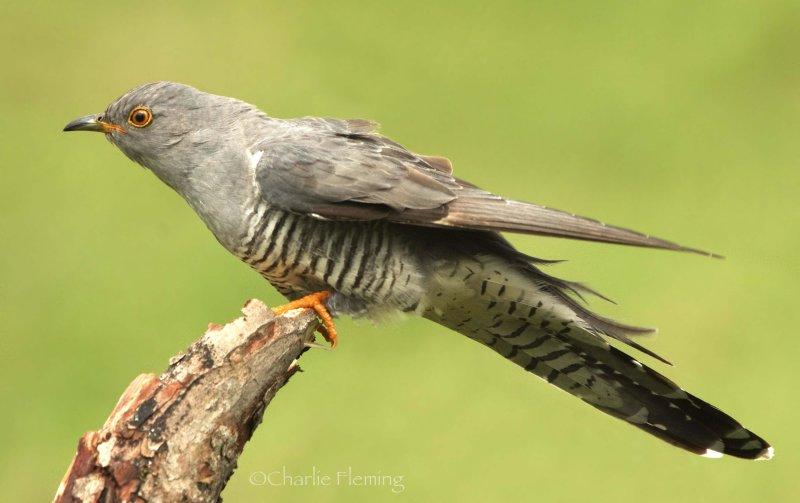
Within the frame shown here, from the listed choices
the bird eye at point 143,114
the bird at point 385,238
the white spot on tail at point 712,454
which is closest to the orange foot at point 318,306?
the bird at point 385,238

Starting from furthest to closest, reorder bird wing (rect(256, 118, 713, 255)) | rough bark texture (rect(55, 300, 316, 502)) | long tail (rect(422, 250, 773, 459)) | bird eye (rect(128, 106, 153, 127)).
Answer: bird eye (rect(128, 106, 153, 127))
long tail (rect(422, 250, 773, 459))
bird wing (rect(256, 118, 713, 255))
rough bark texture (rect(55, 300, 316, 502))

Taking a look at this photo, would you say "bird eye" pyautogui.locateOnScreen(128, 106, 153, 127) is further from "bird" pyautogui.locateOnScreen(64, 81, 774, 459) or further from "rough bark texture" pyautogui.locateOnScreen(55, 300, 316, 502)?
"rough bark texture" pyautogui.locateOnScreen(55, 300, 316, 502)

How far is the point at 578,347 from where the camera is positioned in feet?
13.0

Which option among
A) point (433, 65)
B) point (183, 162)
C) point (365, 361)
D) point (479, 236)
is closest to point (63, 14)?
point (433, 65)

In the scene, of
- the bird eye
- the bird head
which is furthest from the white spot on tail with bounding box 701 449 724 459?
the bird eye

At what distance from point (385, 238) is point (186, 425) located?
3.14 ft

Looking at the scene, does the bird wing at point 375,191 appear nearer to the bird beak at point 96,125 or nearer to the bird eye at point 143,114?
the bird eye at point 143,114

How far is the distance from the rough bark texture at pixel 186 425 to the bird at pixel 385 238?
0.37m

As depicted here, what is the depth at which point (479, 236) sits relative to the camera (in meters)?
3.86

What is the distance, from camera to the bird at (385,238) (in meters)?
3.65

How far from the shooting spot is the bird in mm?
3650

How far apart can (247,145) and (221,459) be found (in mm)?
1106

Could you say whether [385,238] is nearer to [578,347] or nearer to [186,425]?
[578,347]

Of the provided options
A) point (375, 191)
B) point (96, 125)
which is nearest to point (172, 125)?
point (96, 125)
